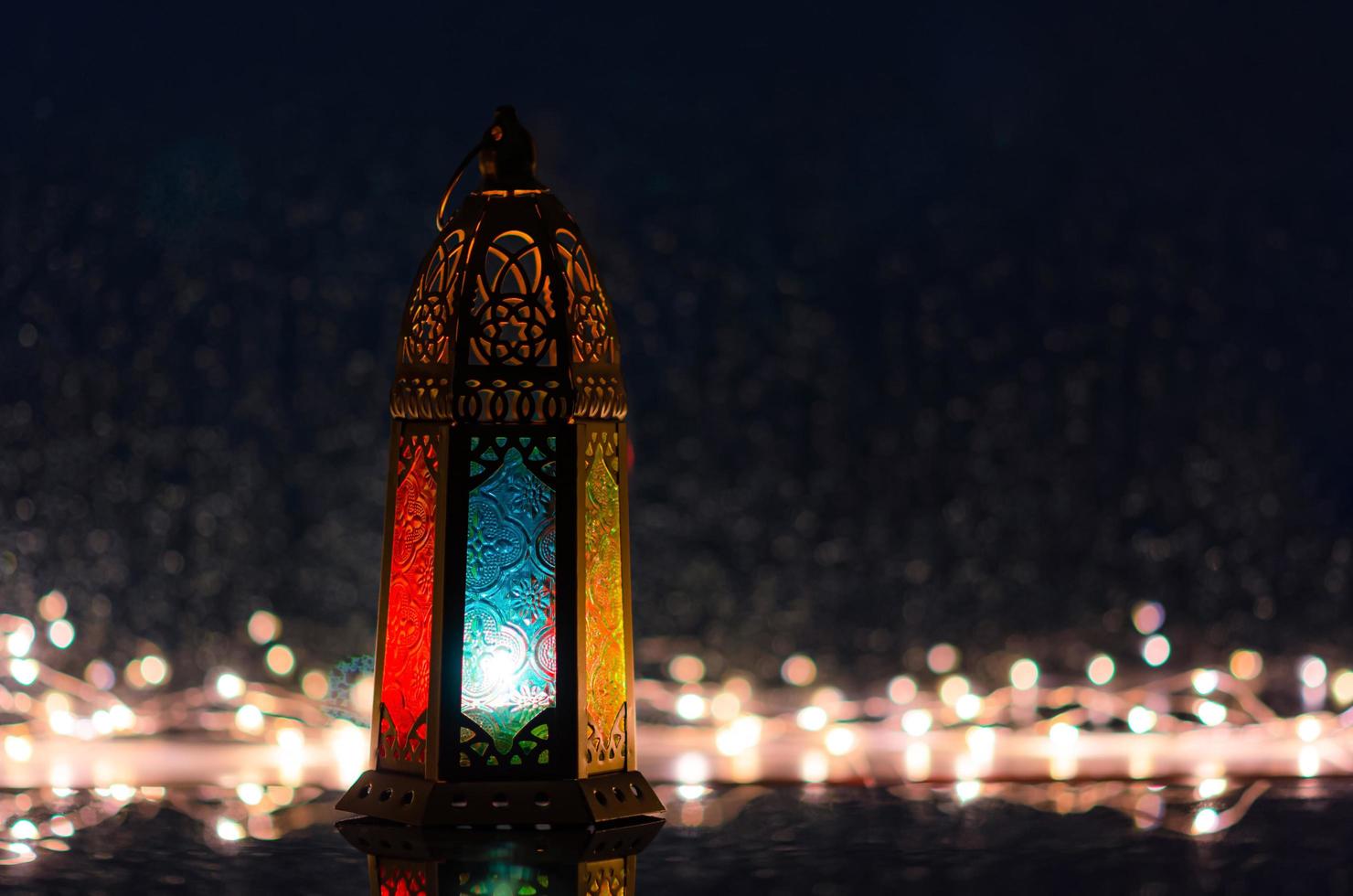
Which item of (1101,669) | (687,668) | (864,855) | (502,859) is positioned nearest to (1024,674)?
(1101,669)

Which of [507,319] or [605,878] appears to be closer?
[605,878]

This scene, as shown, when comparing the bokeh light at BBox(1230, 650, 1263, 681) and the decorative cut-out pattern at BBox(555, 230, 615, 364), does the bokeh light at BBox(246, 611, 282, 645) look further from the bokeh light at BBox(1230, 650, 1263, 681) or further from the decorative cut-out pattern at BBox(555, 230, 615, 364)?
the bokeh light at BBox(1230, 650, 1263, 681)

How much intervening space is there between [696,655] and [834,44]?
2.99 ft

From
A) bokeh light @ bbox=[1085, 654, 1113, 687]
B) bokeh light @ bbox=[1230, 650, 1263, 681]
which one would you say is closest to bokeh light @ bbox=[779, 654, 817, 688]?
bokeh light @ bbox=[1085, 654, 1113, 687]

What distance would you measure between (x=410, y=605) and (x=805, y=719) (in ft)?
3.14

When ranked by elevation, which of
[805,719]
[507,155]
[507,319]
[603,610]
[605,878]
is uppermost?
[507,155]

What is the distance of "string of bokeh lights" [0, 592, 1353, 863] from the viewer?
239 centimetres

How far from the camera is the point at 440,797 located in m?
1.91

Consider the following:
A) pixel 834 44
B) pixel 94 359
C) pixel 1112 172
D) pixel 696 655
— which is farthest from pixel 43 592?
pixel 1112 172

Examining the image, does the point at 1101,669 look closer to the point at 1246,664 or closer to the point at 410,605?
the point at 1246,664

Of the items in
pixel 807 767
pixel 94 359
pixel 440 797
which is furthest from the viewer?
pixel 94 359

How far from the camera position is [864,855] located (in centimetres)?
191

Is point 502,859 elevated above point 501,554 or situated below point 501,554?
below

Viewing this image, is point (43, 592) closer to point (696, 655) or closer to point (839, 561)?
point (696, 655)
